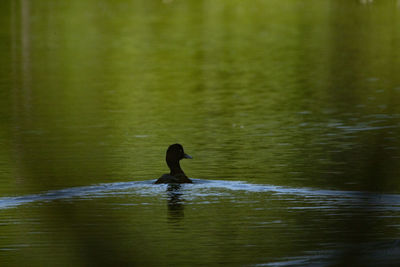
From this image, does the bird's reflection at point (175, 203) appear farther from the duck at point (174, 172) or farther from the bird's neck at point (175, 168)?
the bird's neck at point (175, 168)

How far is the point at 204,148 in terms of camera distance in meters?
19.0

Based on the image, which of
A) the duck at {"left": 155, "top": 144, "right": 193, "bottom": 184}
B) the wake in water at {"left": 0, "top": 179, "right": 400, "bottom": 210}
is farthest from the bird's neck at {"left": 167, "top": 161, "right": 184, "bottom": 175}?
the wake in water at {"left": 0, "top": 179, "right": 400, "bottom": 210}

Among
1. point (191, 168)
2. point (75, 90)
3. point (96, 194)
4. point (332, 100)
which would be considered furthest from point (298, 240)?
point (75, 90)

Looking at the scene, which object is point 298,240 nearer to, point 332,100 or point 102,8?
point 332,100

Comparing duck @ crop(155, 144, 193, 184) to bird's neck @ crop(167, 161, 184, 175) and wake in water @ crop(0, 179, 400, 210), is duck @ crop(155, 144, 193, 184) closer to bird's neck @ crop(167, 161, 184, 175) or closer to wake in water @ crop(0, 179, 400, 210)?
bird's neck @ crop(167, 161, 184, 175)

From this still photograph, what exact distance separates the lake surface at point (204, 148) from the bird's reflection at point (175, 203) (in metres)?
0.04

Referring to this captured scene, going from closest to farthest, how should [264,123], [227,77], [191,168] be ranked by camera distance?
[191,168] < [264,123] < [227,77]

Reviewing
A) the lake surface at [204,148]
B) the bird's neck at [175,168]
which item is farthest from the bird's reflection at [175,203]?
the bird's neck at [175,168]

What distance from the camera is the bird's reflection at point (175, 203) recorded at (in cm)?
1168

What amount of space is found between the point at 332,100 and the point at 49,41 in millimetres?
29360

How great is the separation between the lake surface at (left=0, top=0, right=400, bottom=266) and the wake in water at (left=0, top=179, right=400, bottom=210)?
0.14 ft

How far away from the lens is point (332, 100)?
88.4 feet

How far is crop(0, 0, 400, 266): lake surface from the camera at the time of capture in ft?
28.7

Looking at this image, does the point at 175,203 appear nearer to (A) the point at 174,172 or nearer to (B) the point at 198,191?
(B) the point at 198,191
